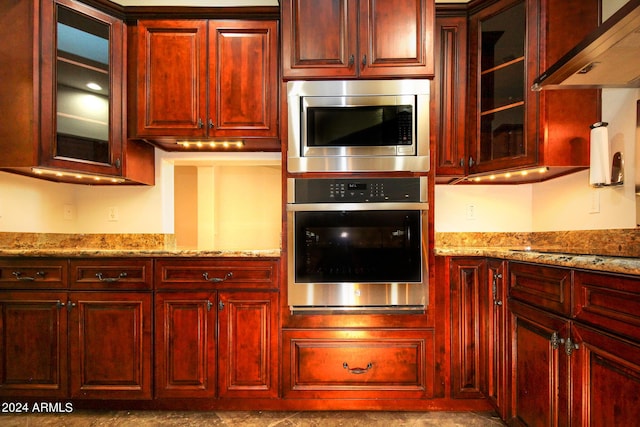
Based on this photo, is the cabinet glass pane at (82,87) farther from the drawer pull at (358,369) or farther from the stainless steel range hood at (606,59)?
the stainless steel range hood at (606,59)

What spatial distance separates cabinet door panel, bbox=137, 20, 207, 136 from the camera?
7.12 feet

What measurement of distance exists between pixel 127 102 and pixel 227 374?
169 centimetres

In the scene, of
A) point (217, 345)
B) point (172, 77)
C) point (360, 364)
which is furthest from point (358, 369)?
point (172, 77)

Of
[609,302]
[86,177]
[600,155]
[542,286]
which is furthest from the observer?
[86,177]

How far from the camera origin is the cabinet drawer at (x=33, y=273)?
1952 mm

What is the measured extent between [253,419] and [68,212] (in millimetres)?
1887

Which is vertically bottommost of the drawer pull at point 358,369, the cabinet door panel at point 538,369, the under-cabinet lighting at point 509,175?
the drawer pull at point 358,369

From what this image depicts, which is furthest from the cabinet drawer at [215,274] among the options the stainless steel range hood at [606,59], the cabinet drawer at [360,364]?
the stainless steel range hood at [606,59]

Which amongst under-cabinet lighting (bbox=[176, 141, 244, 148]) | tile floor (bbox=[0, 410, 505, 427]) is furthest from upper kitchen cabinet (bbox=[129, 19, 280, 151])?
tile floor (bbox=[0, 410, 505, 427])

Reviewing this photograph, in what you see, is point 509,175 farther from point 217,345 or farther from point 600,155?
point 217,345

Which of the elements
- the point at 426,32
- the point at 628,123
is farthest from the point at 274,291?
the point at 628,123

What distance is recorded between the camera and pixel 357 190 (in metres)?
1.98

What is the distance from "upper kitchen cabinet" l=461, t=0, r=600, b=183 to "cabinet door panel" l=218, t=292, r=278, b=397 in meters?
1.48

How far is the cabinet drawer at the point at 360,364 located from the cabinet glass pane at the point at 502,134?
1087 mm
